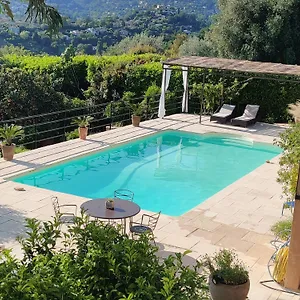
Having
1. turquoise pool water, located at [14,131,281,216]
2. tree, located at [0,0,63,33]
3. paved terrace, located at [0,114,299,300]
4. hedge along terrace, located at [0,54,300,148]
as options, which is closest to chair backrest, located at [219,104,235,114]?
hedge along terrace, located at [0,54,300,148]

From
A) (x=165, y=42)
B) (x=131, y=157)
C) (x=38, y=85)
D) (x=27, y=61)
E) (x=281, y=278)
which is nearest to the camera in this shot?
(x=281, y=278)

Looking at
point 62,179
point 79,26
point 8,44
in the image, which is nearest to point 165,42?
point 79,26

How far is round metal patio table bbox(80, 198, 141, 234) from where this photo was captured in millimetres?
6543

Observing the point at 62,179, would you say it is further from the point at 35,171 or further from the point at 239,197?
the point at 239,197

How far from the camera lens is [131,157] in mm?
13445

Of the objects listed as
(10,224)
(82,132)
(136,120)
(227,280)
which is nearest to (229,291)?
(227,280)

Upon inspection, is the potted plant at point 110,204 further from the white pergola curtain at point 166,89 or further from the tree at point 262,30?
the tree at point 262,30

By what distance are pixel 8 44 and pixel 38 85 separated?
17.6 m

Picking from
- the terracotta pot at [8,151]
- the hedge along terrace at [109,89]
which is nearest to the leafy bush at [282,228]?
the terracotta pot at [8,151]

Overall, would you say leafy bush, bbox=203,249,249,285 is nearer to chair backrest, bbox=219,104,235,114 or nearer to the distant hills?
chair backrest, bbox=219,104,235,114

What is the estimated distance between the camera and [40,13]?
26.5ft

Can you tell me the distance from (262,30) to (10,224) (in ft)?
56.5

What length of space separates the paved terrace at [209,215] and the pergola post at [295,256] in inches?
7.0

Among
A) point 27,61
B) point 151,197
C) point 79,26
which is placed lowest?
point 151,197
